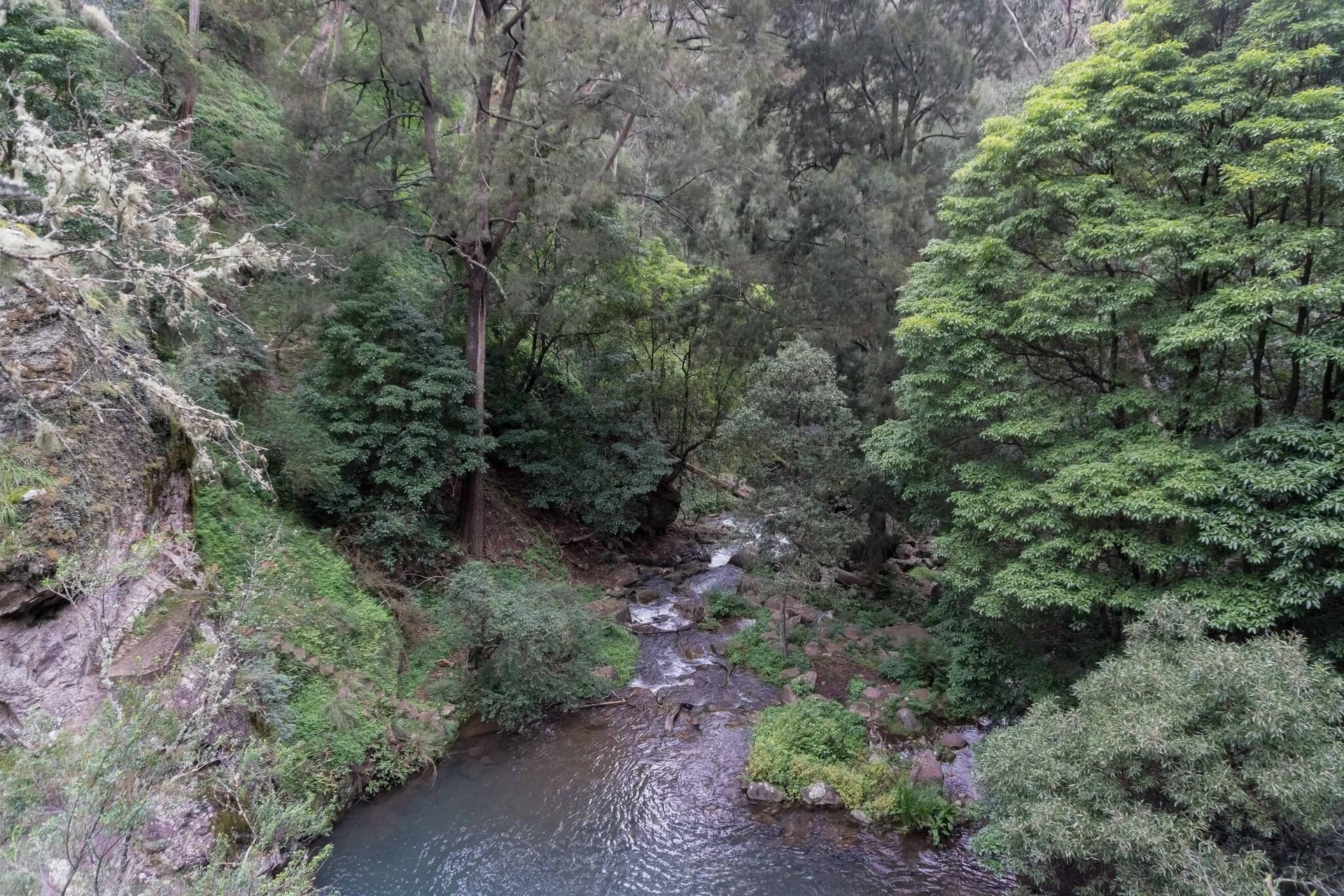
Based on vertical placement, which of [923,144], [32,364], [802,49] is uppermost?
[802,49]

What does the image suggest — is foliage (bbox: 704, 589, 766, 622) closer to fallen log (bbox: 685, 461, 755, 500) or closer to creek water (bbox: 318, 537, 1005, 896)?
creek water (bbox: 318, 537, 1005, 896)

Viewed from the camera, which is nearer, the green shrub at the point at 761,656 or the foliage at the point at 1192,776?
the foliage at the point at 1192,776

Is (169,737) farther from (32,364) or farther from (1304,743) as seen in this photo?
(1304,743)

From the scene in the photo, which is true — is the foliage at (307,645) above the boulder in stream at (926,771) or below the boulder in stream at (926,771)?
above

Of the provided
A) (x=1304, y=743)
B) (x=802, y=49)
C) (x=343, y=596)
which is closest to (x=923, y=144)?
(x=802, y=49)

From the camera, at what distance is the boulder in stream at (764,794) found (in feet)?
29.2

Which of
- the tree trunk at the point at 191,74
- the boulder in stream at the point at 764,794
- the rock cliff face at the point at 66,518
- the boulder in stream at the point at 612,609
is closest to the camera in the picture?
the rock cliff face at the point at 66,518

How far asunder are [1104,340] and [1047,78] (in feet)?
15.3

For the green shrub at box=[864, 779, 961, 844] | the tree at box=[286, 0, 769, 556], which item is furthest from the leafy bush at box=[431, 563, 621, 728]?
the green shrub at box=[864, 779, 961, 844]

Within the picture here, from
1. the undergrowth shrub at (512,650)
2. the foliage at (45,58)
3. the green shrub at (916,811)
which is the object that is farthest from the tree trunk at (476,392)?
the green shrub at (916,811)

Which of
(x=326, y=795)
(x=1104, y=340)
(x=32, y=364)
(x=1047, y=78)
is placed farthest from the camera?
(x=1047, y=78)

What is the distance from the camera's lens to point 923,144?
1706 centimetres

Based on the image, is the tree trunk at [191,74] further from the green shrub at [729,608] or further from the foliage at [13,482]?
the green shrub at [729,608]

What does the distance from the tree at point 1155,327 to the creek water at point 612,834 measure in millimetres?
3777
